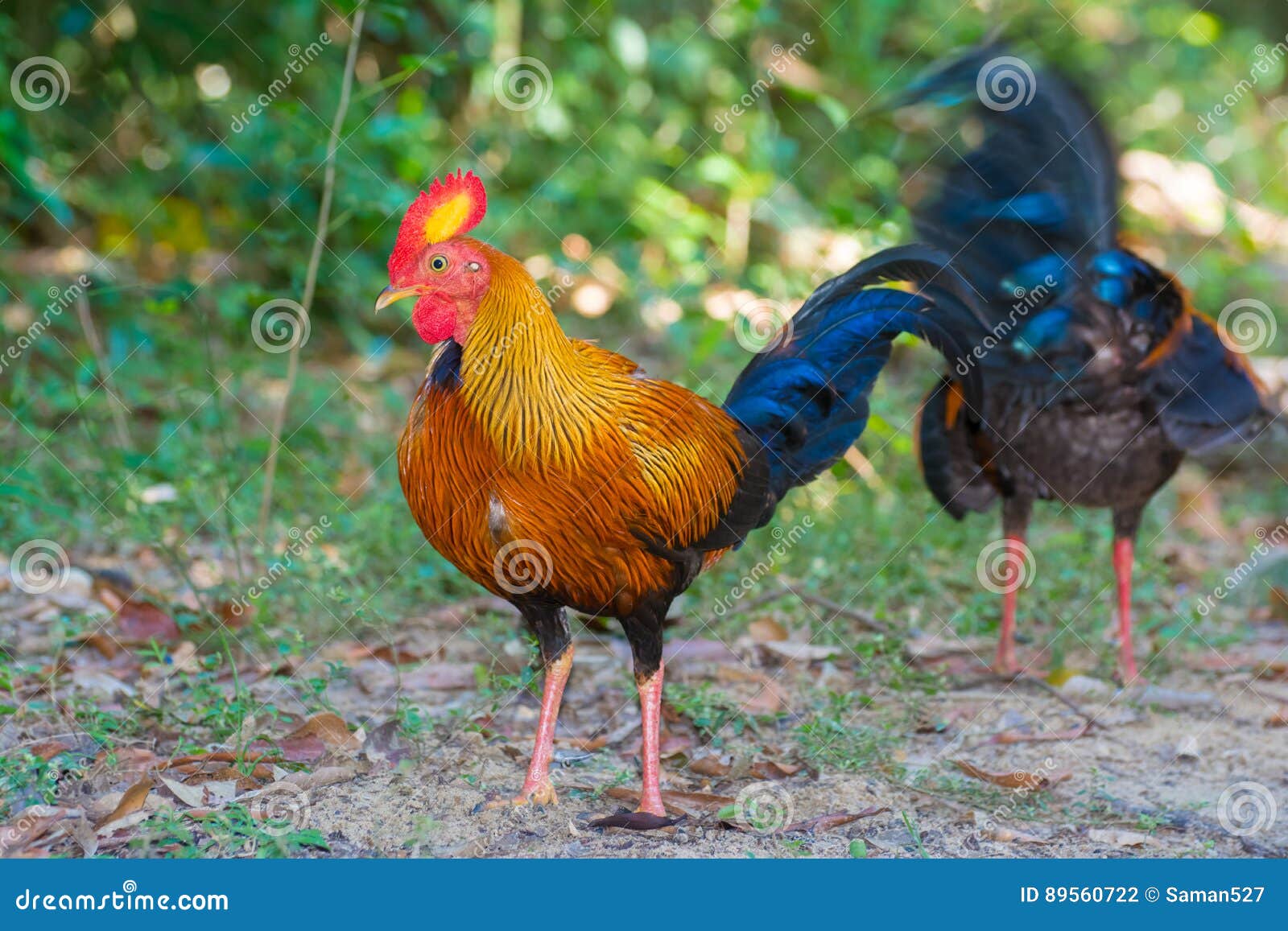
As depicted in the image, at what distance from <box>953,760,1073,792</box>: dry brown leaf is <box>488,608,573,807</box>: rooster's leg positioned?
1.49 metres

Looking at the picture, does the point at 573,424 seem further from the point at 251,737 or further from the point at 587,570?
the point at 251,737

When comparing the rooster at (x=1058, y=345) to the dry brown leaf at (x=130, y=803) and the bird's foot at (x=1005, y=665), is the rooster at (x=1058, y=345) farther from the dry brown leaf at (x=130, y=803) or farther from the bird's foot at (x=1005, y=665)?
the dry brown leaf at (x=130, y=803)

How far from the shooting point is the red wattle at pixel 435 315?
3834 mm

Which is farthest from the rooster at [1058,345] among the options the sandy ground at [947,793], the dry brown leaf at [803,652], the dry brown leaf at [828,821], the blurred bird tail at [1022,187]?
the dry brown leaf at [828,821]

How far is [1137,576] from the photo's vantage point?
6531mm

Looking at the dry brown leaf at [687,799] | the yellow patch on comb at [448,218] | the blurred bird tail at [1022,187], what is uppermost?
the blurred bird tail at [1022,187]

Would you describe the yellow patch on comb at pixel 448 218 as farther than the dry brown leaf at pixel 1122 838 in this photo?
No

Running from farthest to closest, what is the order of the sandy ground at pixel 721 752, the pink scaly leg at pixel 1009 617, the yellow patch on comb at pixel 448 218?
the pink scaly leg at pixel 1009 617 < the sandy ground at pixel 721 752 < the yellow patch on comb at pixel 448 218

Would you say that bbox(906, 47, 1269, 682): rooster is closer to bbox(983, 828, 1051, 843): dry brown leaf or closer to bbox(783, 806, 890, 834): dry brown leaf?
bbox(983, 828, 1051, 843): dry brown leaf

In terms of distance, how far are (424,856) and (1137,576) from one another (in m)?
4.19

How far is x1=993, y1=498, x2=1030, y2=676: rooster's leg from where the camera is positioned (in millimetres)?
5676

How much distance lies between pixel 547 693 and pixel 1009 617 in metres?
2.37

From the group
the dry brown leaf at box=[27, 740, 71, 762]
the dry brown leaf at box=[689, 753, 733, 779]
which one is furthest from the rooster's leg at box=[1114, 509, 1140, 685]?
the dry brown leaf at box=[27, 740, 71, 762]

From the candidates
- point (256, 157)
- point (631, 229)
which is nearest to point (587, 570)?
point (256, 157)
